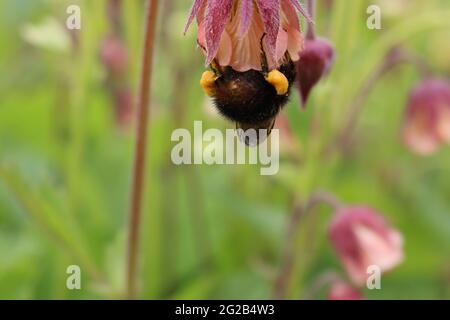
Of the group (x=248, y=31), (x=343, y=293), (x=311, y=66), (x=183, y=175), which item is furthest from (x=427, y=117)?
(x=248, y=31)

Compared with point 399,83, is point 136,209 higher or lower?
lower

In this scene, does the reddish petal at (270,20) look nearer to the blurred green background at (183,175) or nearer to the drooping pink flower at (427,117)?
the blurred green background at (183,175)

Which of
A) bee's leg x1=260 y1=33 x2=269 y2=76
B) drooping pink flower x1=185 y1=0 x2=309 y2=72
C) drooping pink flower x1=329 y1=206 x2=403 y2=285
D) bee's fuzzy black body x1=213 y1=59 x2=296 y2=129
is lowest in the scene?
drooping pink flower x1=329 y1=206 x2=403 y2=285

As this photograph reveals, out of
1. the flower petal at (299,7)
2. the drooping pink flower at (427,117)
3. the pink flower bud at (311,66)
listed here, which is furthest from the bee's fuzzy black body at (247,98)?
the drooping pink flower at (427,117)

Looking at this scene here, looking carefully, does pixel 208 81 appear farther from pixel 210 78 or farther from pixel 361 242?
pixel 361 242

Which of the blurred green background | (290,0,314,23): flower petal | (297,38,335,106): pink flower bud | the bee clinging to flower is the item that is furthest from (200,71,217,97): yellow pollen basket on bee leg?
the blurred green background

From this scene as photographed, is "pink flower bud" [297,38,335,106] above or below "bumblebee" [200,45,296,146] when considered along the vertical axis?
above

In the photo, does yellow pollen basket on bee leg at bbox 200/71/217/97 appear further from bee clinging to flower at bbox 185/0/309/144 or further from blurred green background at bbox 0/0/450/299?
blurred green background at bbox 0/0/450/299

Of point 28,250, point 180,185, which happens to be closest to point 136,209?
point 28,250

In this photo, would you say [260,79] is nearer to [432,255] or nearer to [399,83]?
[432,255]
